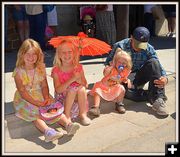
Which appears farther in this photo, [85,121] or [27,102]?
[85,121]

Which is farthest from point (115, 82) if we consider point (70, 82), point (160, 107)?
point (70, 82)

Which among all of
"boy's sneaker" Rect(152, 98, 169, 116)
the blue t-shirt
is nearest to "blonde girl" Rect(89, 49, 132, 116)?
the blue t-shirt

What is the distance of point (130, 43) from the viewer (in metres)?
4.36

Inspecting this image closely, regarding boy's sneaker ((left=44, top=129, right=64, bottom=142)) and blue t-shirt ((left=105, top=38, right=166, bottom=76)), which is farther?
blue t-shirt ((left=105, top=38, right=166, bottom=76))

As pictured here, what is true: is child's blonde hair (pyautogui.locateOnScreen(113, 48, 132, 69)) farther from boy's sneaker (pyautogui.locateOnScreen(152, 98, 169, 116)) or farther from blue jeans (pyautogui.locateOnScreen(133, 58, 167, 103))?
boy's sneaker (pyautogui.locateOnScreen(152, 98, 169, 116))

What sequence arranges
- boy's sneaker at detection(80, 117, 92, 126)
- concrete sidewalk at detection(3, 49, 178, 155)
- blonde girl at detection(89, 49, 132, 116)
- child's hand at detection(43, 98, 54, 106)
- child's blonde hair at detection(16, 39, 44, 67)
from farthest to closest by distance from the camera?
blonde girl at detection(89, 49, 132, 116)
boy's sneaker at detection(80, 117, 92, 126)
child's hand at detection(43, 98, 54, 106)
child's blonde hair at detection(16, 39, 44, 67)
concrete sidewalk at detection(3, 49, 178, 155)

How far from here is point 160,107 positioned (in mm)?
4102

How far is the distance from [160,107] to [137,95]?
60cm

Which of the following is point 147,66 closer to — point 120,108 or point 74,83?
point 120,108

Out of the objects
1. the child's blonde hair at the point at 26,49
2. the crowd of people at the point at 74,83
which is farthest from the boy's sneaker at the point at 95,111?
the child's blonde hair at the point at 26,49

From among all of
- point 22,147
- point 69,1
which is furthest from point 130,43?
point 22,147

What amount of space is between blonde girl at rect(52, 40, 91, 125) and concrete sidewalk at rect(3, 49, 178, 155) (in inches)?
8.6

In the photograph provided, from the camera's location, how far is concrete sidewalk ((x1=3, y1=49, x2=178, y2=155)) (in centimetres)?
329

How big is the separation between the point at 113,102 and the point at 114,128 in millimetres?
738
